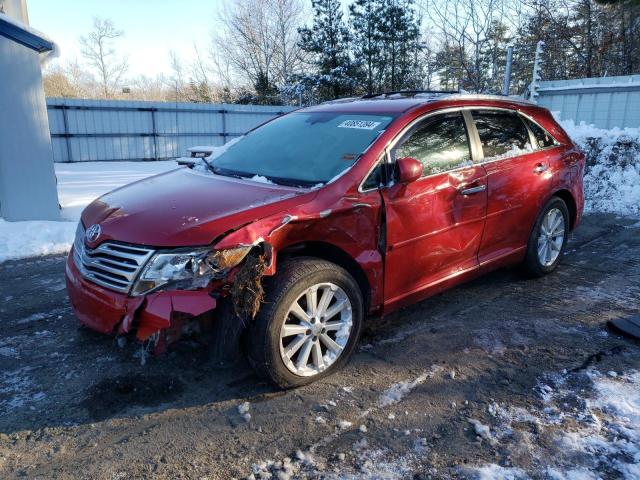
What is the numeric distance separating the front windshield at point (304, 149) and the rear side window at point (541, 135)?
1911 mm

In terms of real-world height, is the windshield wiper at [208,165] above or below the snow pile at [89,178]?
above

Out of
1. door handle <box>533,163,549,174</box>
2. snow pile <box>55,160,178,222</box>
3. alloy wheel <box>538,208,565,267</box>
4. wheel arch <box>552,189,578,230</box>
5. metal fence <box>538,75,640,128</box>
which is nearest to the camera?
door handle <box>533,163,549,174</box>

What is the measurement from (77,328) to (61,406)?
3.42 feet

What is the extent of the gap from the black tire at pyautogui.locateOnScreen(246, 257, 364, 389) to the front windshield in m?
0.62

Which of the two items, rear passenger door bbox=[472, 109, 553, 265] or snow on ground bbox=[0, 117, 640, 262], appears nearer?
rear passenger door bbox=[472, 109, 553, 265]

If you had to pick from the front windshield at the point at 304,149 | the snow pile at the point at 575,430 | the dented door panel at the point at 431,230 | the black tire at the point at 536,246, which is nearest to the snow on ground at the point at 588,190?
the front windshield at the point at 304,149

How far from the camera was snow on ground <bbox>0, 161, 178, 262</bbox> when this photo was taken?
19.2ft

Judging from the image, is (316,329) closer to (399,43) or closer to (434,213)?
(434,213)

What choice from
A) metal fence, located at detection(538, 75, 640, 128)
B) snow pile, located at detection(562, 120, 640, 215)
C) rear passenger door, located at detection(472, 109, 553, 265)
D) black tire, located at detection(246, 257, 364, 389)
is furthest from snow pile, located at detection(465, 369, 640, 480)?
metal fence, located at detection(538, 75, 640, 128)

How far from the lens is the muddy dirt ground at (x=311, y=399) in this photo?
2.38m

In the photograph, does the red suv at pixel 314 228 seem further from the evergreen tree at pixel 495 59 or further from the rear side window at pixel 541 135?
the evergreen tree at pixel 495 59

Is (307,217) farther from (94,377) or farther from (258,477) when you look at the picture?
(94,377)

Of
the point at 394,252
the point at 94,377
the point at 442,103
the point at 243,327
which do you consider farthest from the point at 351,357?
the point at 442,103

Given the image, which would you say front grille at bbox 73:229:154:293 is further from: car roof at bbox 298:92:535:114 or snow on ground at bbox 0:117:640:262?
snow on ground at bbox 0:117:640:262
